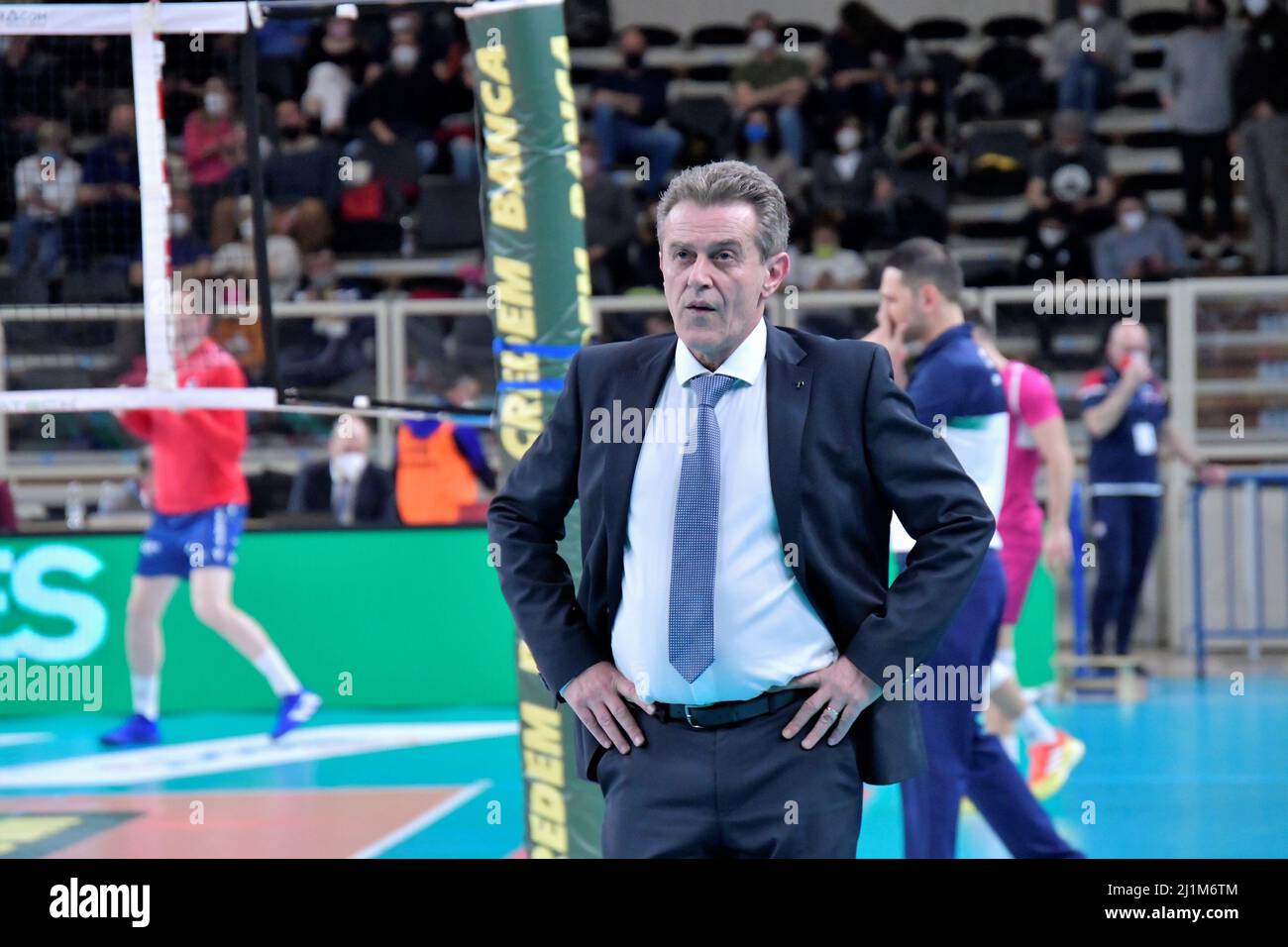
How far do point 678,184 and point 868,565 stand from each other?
85 centimetres

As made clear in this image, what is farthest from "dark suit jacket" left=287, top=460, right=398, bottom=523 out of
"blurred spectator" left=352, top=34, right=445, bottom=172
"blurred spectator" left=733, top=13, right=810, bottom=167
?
"blurred spectator" left=733, top=13, right=810, bottom=167

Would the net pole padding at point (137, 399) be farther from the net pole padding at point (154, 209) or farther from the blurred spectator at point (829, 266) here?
the blurred spectator at point (829, 266)

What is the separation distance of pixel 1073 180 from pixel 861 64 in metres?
2.60

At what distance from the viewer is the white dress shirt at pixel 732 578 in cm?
314

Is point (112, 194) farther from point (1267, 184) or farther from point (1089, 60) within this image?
point (1089, 60)

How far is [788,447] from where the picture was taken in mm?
3143

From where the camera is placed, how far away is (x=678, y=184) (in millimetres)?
3195

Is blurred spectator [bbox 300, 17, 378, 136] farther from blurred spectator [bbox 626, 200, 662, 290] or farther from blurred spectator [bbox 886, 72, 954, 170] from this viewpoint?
blurred spectator [bbox 886, 72, 954, 170]

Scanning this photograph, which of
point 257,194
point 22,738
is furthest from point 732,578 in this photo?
point 22,738

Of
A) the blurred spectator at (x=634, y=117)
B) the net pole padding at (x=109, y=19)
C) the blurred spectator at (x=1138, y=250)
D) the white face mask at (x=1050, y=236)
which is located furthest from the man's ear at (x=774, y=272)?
the blurred spectator at (x=634, y=117)

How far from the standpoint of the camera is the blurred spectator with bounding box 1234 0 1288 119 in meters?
15.3

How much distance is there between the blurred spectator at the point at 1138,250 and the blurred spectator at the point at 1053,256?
146 mm

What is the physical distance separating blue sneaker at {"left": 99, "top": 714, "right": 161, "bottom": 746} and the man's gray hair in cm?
757
